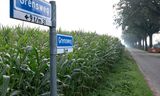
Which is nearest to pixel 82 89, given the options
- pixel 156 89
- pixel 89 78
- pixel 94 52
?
pixel 89 78

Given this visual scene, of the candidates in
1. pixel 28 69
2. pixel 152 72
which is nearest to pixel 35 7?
pixel 28 69

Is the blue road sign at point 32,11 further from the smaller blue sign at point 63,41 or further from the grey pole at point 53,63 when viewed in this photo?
the smaller blue sign at point 63,41

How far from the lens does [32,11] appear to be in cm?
298

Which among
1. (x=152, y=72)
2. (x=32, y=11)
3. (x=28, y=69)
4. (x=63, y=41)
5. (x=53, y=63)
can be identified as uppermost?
(x=32, y=11)

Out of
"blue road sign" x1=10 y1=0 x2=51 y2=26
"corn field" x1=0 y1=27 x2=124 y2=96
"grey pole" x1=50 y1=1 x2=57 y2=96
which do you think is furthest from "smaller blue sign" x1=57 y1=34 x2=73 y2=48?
"corn field" x1=0 y1=27 x2=124 y2=96

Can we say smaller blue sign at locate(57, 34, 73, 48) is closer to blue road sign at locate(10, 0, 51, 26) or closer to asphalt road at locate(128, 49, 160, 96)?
blue road sign at locate(10, 0, 51, 26)

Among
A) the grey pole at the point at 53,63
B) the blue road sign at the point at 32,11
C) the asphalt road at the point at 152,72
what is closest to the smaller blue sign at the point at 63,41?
the grey pole at the point at 53,63

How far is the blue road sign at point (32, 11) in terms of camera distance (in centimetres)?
266

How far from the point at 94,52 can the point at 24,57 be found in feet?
14.3

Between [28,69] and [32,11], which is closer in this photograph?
[32,11]

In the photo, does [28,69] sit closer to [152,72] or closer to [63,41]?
[63,41]

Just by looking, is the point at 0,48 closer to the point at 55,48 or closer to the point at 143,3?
the point at 55,48

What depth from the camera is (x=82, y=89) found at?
680 centimetres

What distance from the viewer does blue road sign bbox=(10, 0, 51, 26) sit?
105 inches
